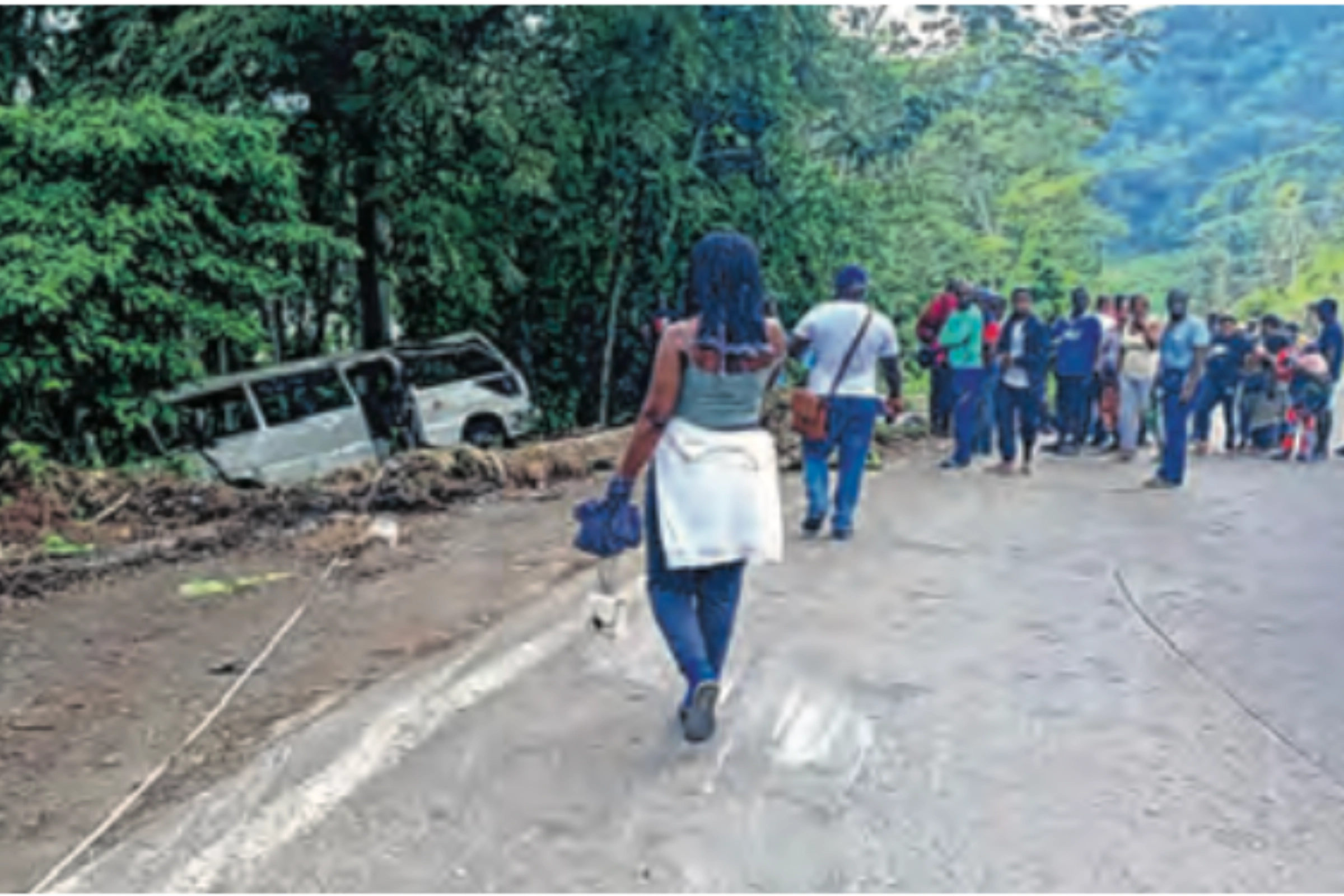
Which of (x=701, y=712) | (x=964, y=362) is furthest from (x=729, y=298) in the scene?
(x=964, y=362)

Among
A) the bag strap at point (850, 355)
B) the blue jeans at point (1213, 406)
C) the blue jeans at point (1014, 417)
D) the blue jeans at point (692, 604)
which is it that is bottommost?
the blue jeans at point (1213, 406)

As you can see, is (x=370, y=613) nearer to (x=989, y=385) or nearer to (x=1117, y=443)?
(x=989, y=385)

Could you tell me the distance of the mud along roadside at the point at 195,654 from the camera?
16.2ft

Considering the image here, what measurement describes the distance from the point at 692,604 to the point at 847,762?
0.70m

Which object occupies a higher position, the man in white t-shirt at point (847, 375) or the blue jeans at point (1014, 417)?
the man in white t-shirt at point (847, 375)

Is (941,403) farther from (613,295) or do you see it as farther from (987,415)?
(613,295)

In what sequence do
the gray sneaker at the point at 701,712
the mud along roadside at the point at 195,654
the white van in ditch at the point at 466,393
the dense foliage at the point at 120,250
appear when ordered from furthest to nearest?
1. the white van in ditch at the point at 466,393
2. the dense foliage at the point at 120,250
3. the gray sneaker at the point at 701,712
4. the mud along roadside at the point at 195,654

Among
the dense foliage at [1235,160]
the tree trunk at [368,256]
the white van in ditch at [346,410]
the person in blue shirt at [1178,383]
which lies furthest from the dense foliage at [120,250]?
the dense foliage at [1235,160]

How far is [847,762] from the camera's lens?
5172 millimetres

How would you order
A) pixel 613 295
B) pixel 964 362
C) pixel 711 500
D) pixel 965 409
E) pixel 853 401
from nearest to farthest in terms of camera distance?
1. pixel 711 500
2. pixel 853 401
3. pixel 964 362
4. pixel 965 409
5. pixel 613 295

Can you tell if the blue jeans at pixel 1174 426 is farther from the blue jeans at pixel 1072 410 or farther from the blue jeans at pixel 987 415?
the blue jeans at pixel 1072 410

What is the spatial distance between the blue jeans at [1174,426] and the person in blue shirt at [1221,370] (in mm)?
3979

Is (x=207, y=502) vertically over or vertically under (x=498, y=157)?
under

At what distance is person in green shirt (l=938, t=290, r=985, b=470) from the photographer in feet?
43.6
